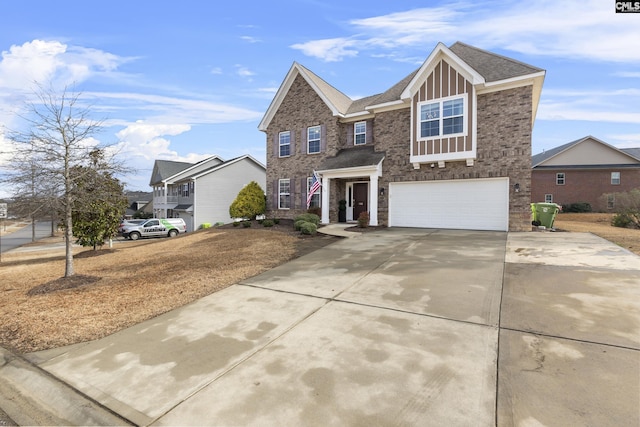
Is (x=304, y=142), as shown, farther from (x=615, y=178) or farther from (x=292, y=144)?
(x=615, y=178)

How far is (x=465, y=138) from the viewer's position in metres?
13.4

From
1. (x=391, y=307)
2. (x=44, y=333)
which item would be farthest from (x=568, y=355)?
(x=44, y=333)

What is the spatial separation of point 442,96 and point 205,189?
23.5 m

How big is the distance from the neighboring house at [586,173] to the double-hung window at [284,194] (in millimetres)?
26696

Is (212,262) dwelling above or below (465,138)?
below

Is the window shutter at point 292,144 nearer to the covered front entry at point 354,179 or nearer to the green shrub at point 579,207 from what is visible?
the covered front entry at point 354,179

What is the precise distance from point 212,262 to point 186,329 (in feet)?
15.4

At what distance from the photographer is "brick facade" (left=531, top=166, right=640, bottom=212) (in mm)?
28578

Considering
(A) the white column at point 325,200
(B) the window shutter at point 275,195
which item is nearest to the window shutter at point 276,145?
(B) the window shutter at point 275,195

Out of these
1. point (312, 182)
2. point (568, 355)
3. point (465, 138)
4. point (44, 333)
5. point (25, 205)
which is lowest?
point (44, 333)

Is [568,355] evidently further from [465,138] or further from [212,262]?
[465,138]

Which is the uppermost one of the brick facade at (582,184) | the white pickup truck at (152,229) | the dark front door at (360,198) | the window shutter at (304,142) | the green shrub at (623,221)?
the window shutter at (304,142)

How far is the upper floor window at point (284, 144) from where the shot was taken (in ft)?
64.4

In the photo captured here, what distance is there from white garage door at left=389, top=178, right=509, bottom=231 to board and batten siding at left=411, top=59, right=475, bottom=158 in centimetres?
153
